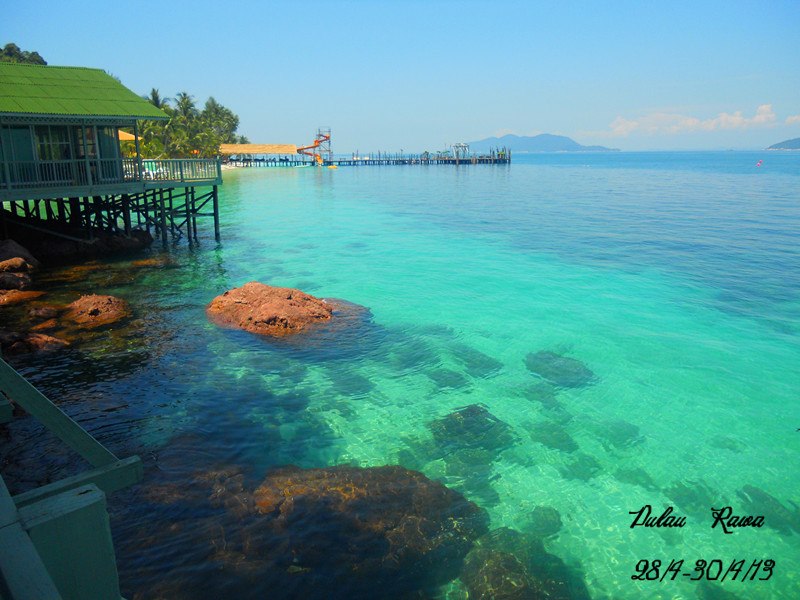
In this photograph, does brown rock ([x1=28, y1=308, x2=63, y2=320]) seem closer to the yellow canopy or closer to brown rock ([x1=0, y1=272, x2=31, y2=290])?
brown rock ([x1=0, y1=272, x2=31, y2=290])

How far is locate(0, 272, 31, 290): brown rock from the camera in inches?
650

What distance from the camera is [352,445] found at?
30.1ft

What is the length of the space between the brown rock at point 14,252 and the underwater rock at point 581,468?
61.8 ft

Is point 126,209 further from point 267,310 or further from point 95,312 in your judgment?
point 267,310

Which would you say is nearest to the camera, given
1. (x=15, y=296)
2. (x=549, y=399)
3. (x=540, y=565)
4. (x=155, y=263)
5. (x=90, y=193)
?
(x=540, y=565)

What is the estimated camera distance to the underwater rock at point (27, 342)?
11.5 meters

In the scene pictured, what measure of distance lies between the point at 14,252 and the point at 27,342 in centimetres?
902

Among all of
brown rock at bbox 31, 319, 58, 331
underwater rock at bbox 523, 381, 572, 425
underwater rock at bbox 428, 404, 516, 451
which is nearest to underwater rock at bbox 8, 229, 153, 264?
brown rock at bbox 31, 319, 58, 331

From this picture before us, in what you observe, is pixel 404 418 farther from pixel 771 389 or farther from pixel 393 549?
pixel 771 389

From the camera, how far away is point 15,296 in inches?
628

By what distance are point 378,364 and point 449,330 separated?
3.45m

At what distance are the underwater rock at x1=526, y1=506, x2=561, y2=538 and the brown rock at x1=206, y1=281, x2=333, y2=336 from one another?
8.04 m

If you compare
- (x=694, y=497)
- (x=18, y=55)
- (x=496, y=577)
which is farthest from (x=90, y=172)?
(x=18, y=55)

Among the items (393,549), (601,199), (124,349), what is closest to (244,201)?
(601,199)
